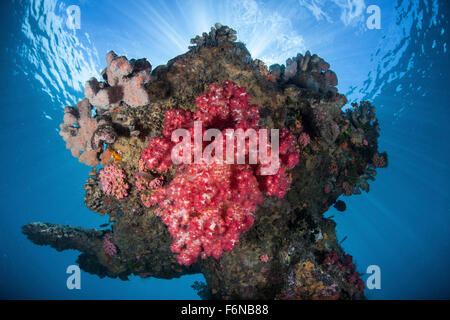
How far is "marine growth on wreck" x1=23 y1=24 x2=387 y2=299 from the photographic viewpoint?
12.5ft

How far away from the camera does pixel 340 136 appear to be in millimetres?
7016

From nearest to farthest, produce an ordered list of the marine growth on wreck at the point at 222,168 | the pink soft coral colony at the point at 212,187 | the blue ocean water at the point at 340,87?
the pink soft coral colony at the point at 212,187
the marine growth on wreck at the point at 222,168
the blue ocean water at the point at 340,87

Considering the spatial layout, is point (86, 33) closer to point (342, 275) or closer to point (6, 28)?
point (6, 28)

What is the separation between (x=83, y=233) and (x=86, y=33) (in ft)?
78.6

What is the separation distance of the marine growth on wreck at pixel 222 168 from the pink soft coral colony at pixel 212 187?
21mm

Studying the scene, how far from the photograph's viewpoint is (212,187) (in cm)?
354

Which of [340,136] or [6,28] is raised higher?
[6,28]

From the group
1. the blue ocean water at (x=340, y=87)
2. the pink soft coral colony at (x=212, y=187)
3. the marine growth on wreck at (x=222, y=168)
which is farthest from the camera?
the blue ocean water at (x=340, y=87)

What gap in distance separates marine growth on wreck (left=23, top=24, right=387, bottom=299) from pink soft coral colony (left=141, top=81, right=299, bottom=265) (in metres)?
0.02

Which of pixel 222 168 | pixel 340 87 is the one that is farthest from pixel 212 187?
pixel 340 87

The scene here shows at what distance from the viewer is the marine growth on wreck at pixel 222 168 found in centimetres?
381

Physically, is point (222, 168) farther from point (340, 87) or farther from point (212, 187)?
point (340, 87)

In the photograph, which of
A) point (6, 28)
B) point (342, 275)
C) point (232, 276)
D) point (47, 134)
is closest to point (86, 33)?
point (6, 28)
